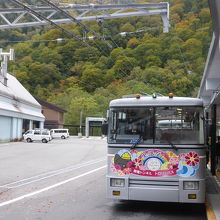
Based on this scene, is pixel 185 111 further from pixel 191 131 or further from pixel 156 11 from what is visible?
pixel 156 11

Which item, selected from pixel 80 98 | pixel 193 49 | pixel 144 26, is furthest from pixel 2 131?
pixel 80 98

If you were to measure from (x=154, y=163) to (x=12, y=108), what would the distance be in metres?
36.6

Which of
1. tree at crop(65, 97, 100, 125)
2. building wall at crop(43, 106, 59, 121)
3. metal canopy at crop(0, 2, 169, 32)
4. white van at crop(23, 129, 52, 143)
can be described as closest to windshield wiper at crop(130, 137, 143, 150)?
metal canopy at crop(0, 2, 169, 32)

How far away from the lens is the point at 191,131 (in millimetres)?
7922

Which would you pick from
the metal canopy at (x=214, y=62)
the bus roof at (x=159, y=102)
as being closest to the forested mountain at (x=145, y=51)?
the metal canopy at (x=214, y=62)

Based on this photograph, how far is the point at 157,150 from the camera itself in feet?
25.8

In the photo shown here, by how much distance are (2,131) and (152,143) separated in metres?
34.4

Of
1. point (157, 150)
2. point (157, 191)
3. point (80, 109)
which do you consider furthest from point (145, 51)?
point (80, 109)

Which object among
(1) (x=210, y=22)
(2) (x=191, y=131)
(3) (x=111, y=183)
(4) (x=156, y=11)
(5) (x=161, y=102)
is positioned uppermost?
(4) (x=156, y=11)

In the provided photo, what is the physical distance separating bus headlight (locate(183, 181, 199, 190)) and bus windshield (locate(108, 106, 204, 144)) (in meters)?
0.88

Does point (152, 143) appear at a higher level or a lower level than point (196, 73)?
lower

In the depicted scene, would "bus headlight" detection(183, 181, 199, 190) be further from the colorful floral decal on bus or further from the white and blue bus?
the colorful floral decal on bus

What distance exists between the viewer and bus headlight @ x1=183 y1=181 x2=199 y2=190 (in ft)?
25.0

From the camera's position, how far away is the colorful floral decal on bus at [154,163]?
771cm
